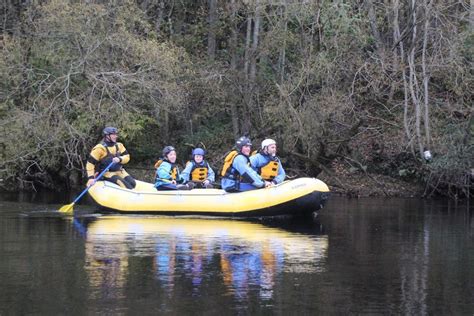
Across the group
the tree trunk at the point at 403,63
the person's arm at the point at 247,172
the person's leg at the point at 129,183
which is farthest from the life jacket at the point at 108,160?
the tree trunk at the point at 403,63

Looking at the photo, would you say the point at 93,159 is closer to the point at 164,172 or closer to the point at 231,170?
the point at 164,172

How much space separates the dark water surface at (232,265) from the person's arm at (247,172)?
820 millimetres

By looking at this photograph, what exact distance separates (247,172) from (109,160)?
3.06 metres

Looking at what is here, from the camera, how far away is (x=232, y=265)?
10.3 metres

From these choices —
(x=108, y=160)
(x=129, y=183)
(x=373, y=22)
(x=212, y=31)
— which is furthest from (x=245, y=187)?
(x=212, y=31)

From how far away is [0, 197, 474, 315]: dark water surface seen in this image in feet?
26.7

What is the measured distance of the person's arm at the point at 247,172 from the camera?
1593 centimetres

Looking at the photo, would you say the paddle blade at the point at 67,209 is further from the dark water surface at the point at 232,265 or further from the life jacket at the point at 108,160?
the life jacket at the point at 108,160

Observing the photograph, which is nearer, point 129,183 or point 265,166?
point 265,166

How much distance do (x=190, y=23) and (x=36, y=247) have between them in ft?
58.4

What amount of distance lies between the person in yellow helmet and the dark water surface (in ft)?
4.34

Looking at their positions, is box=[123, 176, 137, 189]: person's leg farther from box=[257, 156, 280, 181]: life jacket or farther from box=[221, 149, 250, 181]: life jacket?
box=[257, 156, 280, 181]: life jacket

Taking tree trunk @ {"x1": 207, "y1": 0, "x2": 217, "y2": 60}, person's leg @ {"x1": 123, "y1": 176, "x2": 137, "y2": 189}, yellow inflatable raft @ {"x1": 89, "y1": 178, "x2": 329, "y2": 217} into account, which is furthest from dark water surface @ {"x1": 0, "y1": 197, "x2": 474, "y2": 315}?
tree trunk @ {"x1": 207, "y1": 0, "x2": 217, "y2": 60}

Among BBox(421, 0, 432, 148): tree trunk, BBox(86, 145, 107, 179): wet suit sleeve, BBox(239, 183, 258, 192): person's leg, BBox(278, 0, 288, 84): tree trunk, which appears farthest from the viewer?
BBox(278, 0, 288, 84): tree trunk
